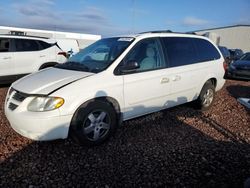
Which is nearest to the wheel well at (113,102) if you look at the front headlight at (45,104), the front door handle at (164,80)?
the front headlight at (45,104)

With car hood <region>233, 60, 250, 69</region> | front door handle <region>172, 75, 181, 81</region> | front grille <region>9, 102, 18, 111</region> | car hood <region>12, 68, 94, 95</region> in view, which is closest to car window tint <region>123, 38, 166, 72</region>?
front door handle <region>172, 75, 181, 81</region>

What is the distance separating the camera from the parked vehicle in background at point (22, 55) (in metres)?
8.27

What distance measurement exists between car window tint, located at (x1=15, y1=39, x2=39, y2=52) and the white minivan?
435cm

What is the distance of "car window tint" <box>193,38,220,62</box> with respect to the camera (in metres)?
5.86

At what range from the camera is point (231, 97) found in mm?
7621

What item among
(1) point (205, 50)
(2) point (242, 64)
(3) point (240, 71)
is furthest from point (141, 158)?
(2) point (242, 64)

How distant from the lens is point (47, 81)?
158 inches

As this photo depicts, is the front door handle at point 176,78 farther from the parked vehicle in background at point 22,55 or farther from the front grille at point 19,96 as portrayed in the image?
the parked vehicle in background at point 22,55

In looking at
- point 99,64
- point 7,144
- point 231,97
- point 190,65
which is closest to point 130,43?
point 99,64

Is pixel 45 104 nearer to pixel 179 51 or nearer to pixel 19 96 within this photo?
pixel 19 96

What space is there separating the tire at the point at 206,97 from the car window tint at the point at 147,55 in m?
1.63

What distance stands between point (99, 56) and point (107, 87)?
2.91 ft

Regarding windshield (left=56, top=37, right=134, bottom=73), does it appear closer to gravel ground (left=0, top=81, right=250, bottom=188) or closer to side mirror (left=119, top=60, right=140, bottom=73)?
side mirror (left=119, top=60, right=140, bottom=73)

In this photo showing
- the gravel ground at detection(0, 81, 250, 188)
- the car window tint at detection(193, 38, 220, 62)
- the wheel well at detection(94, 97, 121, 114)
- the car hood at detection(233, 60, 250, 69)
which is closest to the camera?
the gravel ground at detection(0, 81, 250, 188)
